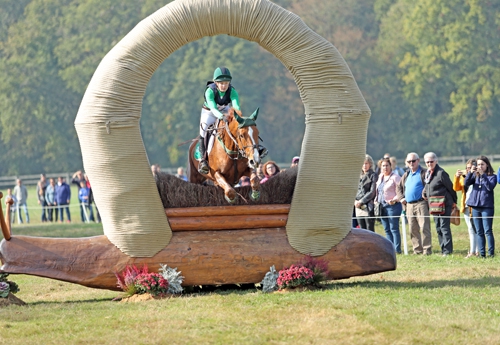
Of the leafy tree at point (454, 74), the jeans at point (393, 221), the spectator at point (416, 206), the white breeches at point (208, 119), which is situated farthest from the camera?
the leafy tree at point (454, 74)

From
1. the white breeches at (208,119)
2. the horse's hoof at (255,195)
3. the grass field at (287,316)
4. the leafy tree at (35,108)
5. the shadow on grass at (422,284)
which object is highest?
the leafy tree at (35,108)

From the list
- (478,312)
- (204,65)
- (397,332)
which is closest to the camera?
(397,332)

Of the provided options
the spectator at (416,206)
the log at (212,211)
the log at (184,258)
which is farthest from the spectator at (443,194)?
the log at (212,211)

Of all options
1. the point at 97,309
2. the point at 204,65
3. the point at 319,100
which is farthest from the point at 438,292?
the point at 204,65

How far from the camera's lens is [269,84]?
2522 inches

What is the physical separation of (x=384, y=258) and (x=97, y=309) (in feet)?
12.9

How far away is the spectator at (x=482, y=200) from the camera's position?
16.4 meters

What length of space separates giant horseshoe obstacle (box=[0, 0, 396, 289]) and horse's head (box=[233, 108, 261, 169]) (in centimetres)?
80

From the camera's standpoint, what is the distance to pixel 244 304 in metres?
11.8

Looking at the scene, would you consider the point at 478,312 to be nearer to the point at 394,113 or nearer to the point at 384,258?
the point at 384,258

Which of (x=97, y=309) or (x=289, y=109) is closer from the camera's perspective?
(x=97, y=309)

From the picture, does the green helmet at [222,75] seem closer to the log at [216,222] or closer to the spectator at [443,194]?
the log at [216,222]

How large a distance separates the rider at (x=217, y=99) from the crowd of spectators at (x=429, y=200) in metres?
4.34

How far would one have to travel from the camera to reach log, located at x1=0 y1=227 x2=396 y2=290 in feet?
42.4
